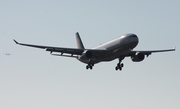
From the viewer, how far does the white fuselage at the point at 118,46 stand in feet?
256

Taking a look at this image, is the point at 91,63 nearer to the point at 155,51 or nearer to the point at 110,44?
the point at 110,44

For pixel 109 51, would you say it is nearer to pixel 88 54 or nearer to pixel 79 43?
pixel 88 54

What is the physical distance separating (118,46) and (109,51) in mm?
2221

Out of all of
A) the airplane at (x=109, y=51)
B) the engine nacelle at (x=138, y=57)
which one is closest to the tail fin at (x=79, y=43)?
the airplane at (x=109, y=51)

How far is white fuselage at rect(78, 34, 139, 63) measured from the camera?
256 ft

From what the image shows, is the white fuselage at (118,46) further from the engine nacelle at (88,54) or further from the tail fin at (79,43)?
the tail fin at (79,43)

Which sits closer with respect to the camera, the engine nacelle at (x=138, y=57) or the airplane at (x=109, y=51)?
the airplane at (x=109, y=51)

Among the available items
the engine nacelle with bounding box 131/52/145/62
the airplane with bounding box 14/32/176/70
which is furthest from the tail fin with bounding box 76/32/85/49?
the engine nacelle with bounding box 131/52/145/62

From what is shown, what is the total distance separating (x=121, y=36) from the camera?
3155 inches

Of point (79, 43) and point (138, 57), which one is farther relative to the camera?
point (79, 43)

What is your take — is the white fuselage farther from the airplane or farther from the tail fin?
the tail fin

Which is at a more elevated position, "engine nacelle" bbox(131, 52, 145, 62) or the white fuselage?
the white fuselage

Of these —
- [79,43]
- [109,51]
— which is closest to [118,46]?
[109,51]

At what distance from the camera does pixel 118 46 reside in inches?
3088
